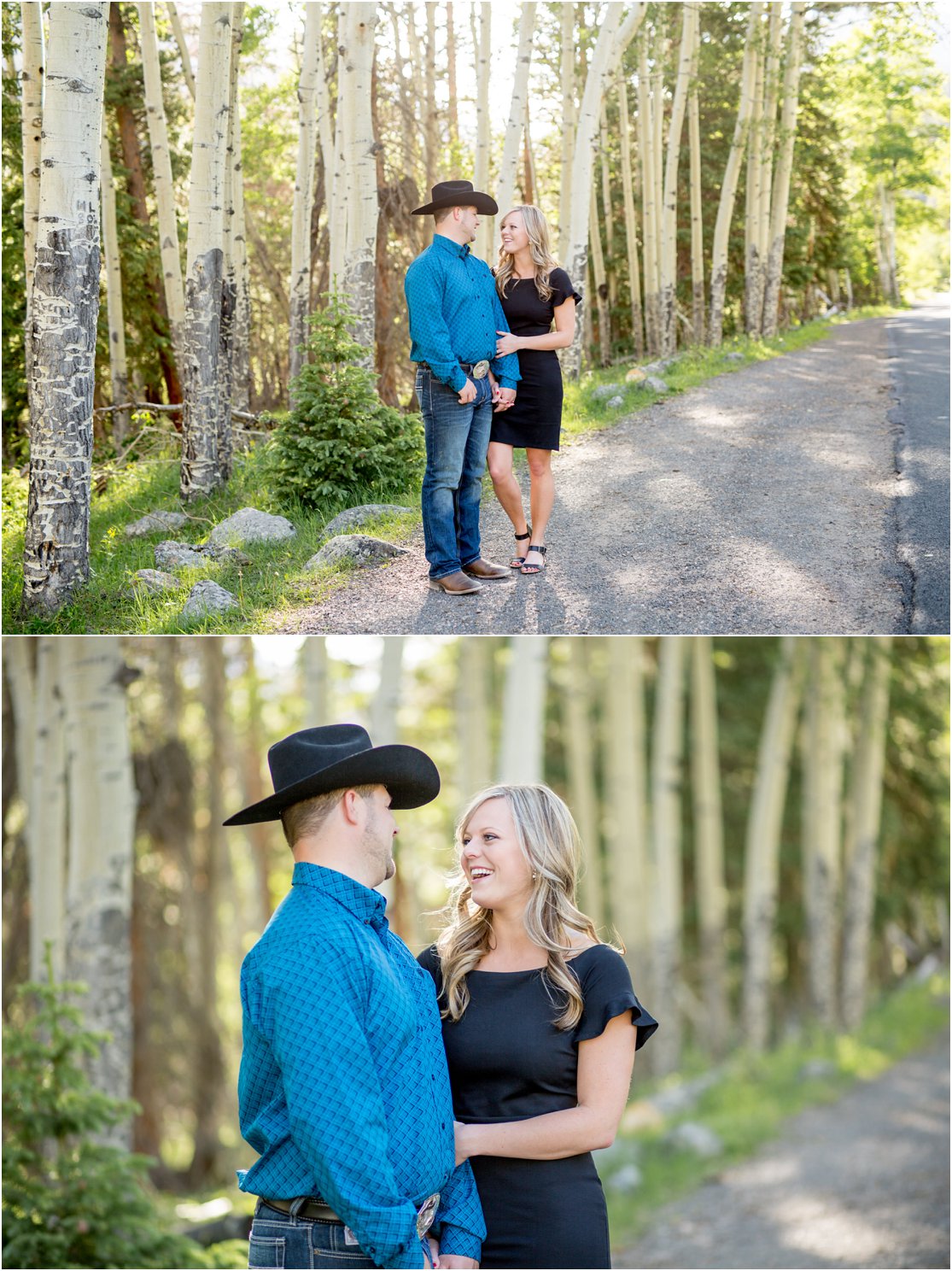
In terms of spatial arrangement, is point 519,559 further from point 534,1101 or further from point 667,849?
point 667,849

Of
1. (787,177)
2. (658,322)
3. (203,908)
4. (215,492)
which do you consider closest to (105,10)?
(215,492)

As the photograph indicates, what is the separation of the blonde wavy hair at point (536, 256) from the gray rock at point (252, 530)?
8.05 ft

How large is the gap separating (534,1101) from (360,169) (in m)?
8.62

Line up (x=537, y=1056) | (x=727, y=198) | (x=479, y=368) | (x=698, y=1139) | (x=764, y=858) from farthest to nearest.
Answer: (x=727, y=198) → (x=764, y=858) → (x=698, y=1139) → (x=479, y=368) → (x=537, y=1056)

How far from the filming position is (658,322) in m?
20.3

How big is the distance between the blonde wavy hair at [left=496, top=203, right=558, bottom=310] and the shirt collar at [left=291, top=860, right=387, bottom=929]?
4.53 metres

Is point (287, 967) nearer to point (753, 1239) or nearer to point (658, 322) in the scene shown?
point (753, 1239)

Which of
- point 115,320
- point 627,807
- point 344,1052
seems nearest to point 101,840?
point 344,1052

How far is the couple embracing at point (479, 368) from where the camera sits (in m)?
6.22

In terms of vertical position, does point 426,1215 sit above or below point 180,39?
below

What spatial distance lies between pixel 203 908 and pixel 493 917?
1010cm

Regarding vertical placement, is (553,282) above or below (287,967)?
above

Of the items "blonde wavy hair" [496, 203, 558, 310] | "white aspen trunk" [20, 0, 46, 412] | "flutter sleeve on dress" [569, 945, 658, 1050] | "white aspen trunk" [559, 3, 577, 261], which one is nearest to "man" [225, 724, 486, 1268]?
"flutter sleeve on dress" [569, 945, 658, 1050]

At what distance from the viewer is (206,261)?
9531 millimetres
